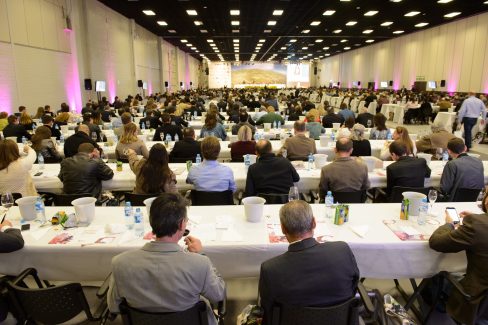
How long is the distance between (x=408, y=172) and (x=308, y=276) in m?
2.74

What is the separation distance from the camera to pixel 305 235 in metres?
1.98

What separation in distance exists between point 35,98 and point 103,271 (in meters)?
9.50

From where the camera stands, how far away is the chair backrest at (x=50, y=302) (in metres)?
2.08

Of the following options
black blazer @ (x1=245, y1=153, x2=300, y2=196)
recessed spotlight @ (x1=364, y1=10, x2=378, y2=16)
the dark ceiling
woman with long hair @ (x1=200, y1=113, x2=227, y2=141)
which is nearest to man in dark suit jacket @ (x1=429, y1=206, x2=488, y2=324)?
black blazer @ (x1=245, y1=153, x2=300, y2=196)

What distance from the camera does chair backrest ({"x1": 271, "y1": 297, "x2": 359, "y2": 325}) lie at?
1.82 m

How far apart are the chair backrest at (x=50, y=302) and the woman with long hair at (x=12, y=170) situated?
2.11 metres

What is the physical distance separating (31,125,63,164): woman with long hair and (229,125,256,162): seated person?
2.72 meters

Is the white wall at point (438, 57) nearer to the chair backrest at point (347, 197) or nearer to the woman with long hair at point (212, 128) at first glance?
the woman with long hair at point (212, 128)

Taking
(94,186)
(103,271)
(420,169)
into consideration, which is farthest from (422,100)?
(103,271)

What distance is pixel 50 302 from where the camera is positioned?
2137mm

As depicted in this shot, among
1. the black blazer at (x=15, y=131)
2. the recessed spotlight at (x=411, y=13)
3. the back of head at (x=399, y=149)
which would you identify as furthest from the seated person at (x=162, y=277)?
the recessed spotlight at (x=411, y=13)

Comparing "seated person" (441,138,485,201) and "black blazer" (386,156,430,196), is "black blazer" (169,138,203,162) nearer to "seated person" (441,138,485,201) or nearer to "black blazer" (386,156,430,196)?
"black blazer" (386,156,430,196)

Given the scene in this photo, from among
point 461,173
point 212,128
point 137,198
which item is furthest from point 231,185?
point 212,128

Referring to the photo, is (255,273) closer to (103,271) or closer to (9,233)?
(103,271)
